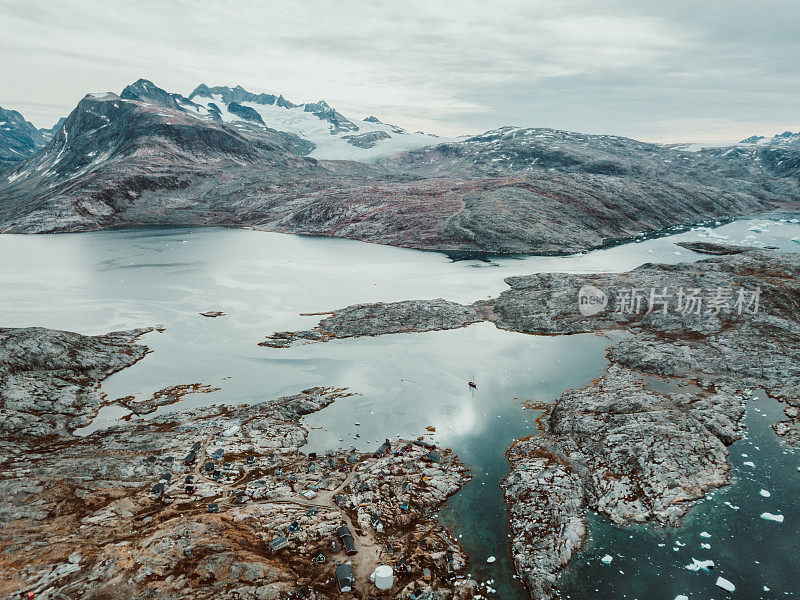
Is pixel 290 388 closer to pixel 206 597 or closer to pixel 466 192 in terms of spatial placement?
pixel 206 597

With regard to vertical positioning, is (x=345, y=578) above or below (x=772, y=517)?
below

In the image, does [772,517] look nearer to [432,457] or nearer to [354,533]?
[432,457]

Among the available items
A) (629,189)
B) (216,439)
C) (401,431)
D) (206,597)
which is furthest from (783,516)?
(629,189)

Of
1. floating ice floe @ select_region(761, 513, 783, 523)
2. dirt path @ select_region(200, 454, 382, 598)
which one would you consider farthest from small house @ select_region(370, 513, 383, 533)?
floating ice floe @ select_region(761, 513, 783, 523)

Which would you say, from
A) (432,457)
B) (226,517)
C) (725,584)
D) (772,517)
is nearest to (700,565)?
(725,584)

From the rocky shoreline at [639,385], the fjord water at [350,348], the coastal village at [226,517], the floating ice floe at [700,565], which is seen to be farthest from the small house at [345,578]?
the floating ice floe at [700,565]

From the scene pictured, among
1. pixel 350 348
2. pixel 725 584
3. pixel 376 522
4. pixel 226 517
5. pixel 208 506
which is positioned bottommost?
pixel 725 584

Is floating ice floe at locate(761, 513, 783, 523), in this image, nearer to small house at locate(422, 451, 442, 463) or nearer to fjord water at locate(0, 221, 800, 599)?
fjord water at locate(0, 221, 800, 599)
